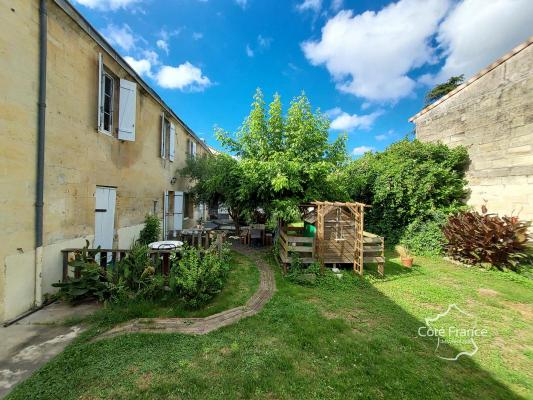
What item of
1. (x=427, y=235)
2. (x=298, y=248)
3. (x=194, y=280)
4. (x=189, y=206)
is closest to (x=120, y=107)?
(x=194, y=280)

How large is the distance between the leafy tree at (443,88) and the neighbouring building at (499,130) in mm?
16512

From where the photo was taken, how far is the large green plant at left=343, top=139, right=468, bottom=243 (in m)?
9.59

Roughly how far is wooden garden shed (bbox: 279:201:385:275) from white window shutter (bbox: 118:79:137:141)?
Answer: 5463 mm

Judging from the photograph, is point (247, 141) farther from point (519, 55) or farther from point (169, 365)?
point (519, 55)

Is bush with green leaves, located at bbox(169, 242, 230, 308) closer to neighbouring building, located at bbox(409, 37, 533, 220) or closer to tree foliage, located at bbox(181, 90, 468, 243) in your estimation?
tree foliage, located at bbox(181, 90, 468, 243)

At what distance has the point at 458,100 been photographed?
398 inches

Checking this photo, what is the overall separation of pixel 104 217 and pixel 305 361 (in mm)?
5839

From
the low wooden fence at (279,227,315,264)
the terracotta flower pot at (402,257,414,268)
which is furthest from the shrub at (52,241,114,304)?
the terracotta flower pot at (402,257,414,268)

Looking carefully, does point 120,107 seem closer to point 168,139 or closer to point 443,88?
point 168,139

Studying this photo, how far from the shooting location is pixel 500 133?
27.6 ft

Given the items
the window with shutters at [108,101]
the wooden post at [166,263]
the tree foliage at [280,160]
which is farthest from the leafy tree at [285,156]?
the window with shutters at [108,101]

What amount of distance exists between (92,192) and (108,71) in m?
3.33

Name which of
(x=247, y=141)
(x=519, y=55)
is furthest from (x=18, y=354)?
(x=519, y=55)

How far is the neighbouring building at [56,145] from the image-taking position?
3615mm
